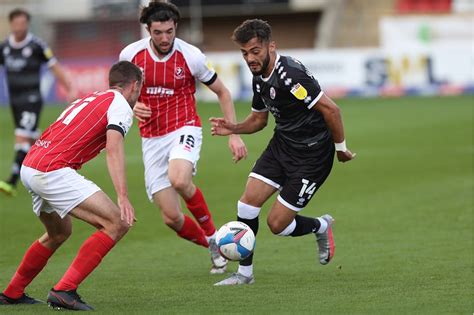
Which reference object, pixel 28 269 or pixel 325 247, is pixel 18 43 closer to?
pixel 325 247

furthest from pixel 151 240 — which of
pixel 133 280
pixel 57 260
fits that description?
pixel 133 280

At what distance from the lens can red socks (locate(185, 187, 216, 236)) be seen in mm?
9438

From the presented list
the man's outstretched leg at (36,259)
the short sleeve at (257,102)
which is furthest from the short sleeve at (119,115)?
the short sleeve at (257,102)

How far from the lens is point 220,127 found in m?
8.60

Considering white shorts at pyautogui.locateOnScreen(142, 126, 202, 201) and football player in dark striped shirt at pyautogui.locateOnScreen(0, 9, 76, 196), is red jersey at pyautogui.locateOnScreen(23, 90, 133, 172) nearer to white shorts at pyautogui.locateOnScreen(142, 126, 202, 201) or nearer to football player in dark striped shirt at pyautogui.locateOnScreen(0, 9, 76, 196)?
white shorts at pyautogui.locateOnScreen(142, 126, 202, 201)

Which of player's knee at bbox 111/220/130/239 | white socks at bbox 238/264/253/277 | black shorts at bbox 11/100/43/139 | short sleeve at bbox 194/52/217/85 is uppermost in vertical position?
short sleeve at bbox 194/52/217/85

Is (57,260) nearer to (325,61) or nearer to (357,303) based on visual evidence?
(357,303)

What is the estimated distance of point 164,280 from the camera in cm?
861

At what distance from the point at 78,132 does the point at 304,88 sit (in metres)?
1.93

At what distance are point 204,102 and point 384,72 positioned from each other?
5.92 meters

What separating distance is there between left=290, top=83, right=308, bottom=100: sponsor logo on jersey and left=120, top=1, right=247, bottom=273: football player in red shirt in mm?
1350

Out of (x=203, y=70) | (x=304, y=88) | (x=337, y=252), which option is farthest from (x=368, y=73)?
(x=304, y=88)

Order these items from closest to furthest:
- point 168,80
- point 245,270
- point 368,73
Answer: point 245,270
point 168,80
point 368,73

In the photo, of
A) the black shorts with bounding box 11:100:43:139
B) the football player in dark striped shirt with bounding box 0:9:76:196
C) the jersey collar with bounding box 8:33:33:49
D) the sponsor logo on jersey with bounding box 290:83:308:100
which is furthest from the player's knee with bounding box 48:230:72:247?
the jersey collar with bounding box 8:33:33:49
